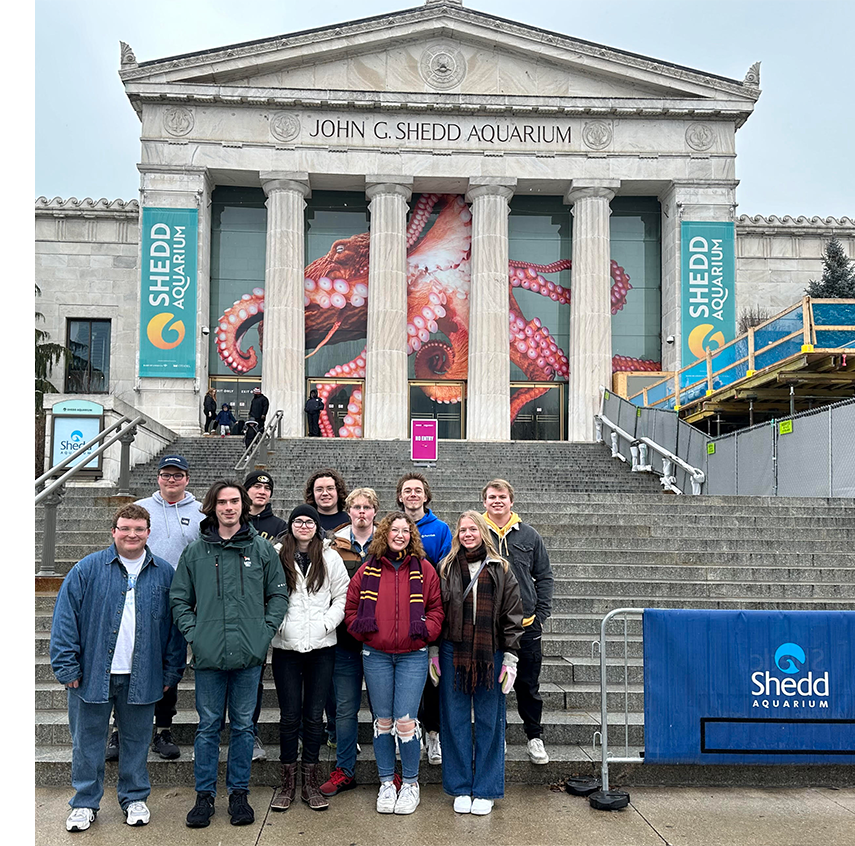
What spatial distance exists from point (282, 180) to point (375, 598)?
26292 millimetres

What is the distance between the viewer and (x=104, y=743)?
5.59 m

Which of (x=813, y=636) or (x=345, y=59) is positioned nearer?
(x=813, y=636)

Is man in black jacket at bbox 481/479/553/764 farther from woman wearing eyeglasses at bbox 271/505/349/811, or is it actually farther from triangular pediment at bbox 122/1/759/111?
triangular pediment at bbox 122/1/759/111

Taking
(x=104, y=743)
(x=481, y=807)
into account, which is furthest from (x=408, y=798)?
(x=104, y=743)

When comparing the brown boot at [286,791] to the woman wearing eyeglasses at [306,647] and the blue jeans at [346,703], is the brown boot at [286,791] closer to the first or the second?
the woman wearing eyeglasses at [306,647]

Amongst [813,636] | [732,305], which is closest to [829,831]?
[813,636]

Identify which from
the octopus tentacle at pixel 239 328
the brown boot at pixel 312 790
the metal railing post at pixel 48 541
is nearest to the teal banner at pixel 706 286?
the octopus tentacle at pixel 239 328

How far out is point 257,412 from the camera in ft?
78.1

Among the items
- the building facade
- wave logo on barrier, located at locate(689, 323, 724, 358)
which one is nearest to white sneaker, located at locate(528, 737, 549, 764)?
the building facade
